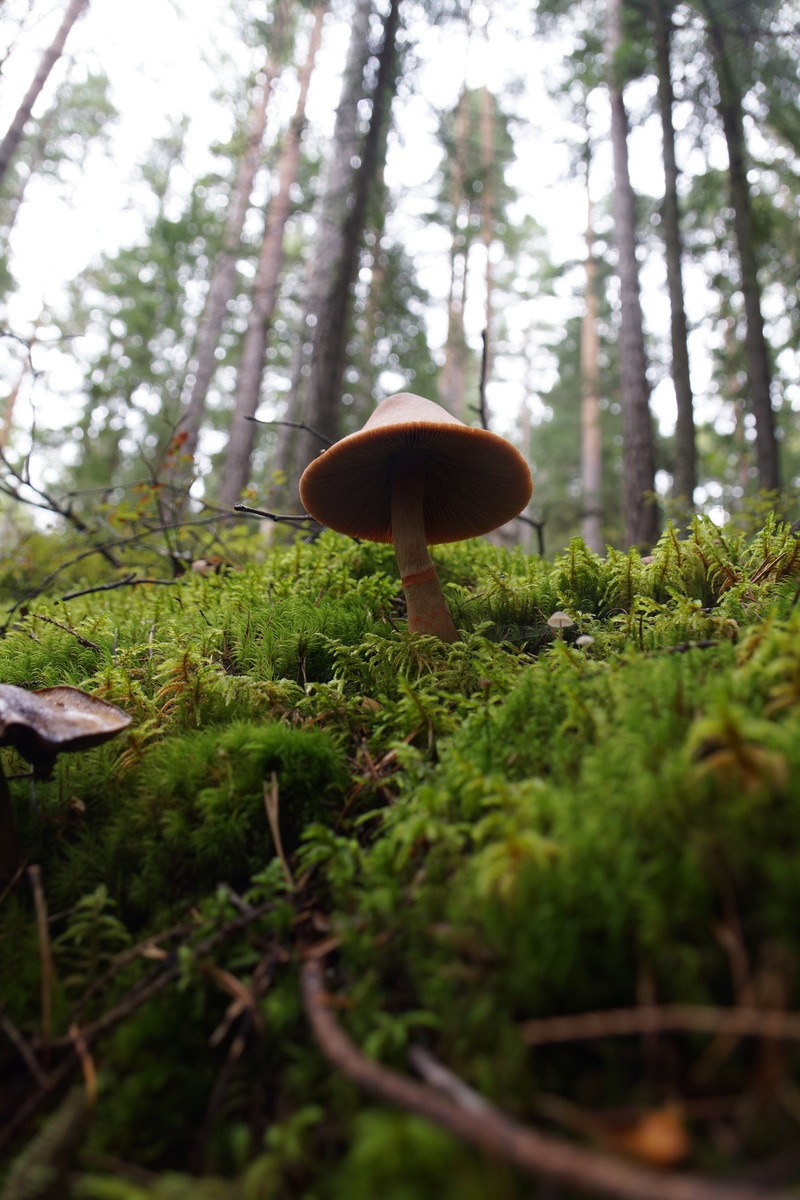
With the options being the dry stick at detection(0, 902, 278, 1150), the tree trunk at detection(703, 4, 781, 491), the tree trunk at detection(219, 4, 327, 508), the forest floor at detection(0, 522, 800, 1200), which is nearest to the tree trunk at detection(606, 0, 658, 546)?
the tree trunk at detection(703, 4, 781, 491)

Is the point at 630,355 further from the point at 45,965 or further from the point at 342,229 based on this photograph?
the point at 45,965

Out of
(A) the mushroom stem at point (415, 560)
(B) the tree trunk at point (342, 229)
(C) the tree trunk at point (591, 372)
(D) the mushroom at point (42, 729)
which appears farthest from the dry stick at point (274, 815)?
(C) the tree trunk at point (591, 372)

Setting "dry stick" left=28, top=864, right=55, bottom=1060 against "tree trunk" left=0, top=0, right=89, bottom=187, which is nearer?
"dry stick" left=28, top=864, right=55, bottom=1060

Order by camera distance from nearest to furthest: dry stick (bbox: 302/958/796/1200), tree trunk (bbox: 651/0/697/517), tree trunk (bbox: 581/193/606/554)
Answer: dry stick (bbox: 302/958/796/1200), tree trunk (bbox: 651/0/697/517), tree trunk (bbox: 581/193/606/554)

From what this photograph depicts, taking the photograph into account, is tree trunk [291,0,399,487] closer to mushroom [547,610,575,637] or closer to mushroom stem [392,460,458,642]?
mushroom stem [392,460,458,642]

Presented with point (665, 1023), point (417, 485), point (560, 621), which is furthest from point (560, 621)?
point (665, 1023)

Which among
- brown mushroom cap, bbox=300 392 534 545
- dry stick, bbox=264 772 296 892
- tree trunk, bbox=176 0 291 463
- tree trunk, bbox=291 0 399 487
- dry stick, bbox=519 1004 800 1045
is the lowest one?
dry stick, bbox=519 1004 800 1045

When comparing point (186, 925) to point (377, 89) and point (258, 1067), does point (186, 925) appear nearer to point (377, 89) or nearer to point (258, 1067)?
point (258, 1067)

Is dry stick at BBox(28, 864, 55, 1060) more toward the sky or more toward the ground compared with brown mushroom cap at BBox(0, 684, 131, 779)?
more toward the ground
